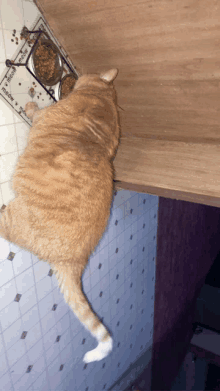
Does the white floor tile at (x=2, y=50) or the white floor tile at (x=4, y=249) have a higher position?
the white floor tile at (x=2, y=50)

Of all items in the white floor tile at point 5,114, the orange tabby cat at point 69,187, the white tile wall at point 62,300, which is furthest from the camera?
the white tile wall at point 62,300

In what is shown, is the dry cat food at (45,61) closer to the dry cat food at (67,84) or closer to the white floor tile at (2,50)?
the dry cat food at (67,84)

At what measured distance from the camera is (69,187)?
136 cm

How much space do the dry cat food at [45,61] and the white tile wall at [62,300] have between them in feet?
0.48

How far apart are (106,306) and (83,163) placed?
212cm

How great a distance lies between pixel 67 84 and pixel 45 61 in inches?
9.7

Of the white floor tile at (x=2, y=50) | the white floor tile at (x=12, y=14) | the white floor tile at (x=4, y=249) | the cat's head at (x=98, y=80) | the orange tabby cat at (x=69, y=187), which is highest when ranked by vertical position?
the white floor tile at (x=12, y=14)

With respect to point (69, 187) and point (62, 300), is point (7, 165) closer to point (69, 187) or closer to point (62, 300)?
point (69, 187)

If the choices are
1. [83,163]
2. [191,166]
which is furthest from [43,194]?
[191,166]

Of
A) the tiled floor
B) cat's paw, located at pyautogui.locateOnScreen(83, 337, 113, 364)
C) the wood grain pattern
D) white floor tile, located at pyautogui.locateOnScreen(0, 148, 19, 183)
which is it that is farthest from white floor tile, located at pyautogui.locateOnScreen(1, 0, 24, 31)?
cat's paw, located at pyautogui.locateOnScreen(83, 337, 113, 364)

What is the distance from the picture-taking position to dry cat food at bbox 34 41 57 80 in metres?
1.69

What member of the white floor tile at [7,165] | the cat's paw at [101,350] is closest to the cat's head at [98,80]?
the white floor tile at [7,165]

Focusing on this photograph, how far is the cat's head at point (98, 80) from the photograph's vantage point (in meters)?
1.66

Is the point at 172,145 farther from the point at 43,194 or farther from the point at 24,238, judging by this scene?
the point at 24,238
